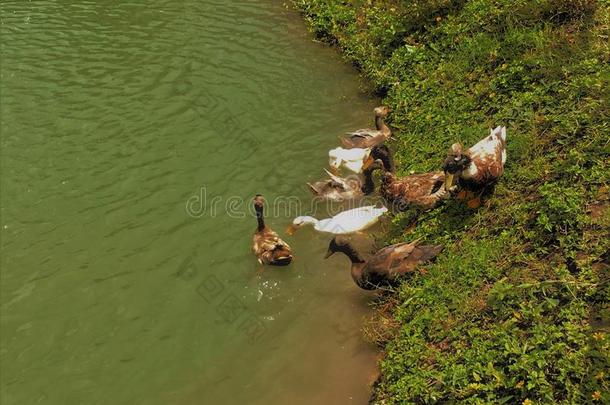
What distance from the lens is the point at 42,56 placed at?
1412cm

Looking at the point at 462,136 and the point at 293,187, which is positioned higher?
the point at 462,136

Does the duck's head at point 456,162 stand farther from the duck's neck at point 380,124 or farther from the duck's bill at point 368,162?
the duck's neck at point 380,124

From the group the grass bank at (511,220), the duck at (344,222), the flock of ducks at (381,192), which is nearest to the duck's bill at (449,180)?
the flock of ducks at (381,192)

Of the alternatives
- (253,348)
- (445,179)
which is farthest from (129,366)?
(445,179)

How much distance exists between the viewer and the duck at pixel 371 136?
34.7ft

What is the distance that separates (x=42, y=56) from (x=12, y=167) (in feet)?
17.0

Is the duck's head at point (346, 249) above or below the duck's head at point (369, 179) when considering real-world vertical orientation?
below

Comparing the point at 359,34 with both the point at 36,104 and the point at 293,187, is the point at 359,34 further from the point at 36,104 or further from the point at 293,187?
the point at 36,104

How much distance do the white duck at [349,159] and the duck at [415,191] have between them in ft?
4.59

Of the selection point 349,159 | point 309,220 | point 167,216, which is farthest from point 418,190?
point 167,216

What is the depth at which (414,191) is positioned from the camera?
8.47m

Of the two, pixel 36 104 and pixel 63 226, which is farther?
pixel 36 104

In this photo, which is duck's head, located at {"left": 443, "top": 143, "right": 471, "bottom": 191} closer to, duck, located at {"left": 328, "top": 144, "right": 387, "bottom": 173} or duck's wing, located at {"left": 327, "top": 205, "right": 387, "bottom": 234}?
duck's wing, located at {"left": 327, "top": 205, "right": 387, "bottom": 234}

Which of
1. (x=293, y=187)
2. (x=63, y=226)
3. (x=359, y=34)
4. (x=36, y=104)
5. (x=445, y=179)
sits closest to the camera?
(x=445, y=179)
